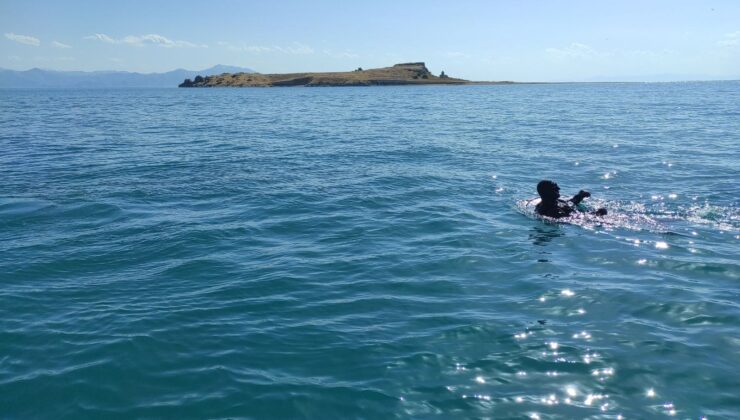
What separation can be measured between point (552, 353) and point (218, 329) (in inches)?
217

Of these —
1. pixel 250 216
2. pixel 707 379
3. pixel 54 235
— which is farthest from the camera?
pixel 250 216

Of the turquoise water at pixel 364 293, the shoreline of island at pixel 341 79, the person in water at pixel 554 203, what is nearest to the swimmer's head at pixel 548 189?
the person in water at pixel 554 203

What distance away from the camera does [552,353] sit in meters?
8.74

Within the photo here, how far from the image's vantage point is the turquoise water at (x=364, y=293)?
7.78 metres

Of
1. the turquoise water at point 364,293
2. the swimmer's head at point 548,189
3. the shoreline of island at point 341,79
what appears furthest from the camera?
the shoreline of island at point 341,79

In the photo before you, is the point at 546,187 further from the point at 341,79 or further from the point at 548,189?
the point at 341,79

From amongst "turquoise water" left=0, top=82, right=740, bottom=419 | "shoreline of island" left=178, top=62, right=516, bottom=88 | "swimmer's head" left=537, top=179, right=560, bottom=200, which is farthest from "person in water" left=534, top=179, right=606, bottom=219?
"shoreline of island" left=178, top=62, right=516, bottom=88

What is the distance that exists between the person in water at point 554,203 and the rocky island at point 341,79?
141638 millimetres

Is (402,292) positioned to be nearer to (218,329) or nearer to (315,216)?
(218,329)

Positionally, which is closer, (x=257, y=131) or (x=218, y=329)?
(x=218, y=329)

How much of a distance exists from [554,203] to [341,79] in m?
147

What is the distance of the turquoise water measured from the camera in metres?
7.78

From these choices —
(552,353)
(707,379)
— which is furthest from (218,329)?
(707,379)

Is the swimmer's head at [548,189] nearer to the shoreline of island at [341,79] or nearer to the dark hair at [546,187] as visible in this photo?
the dark hair at [546,187]
